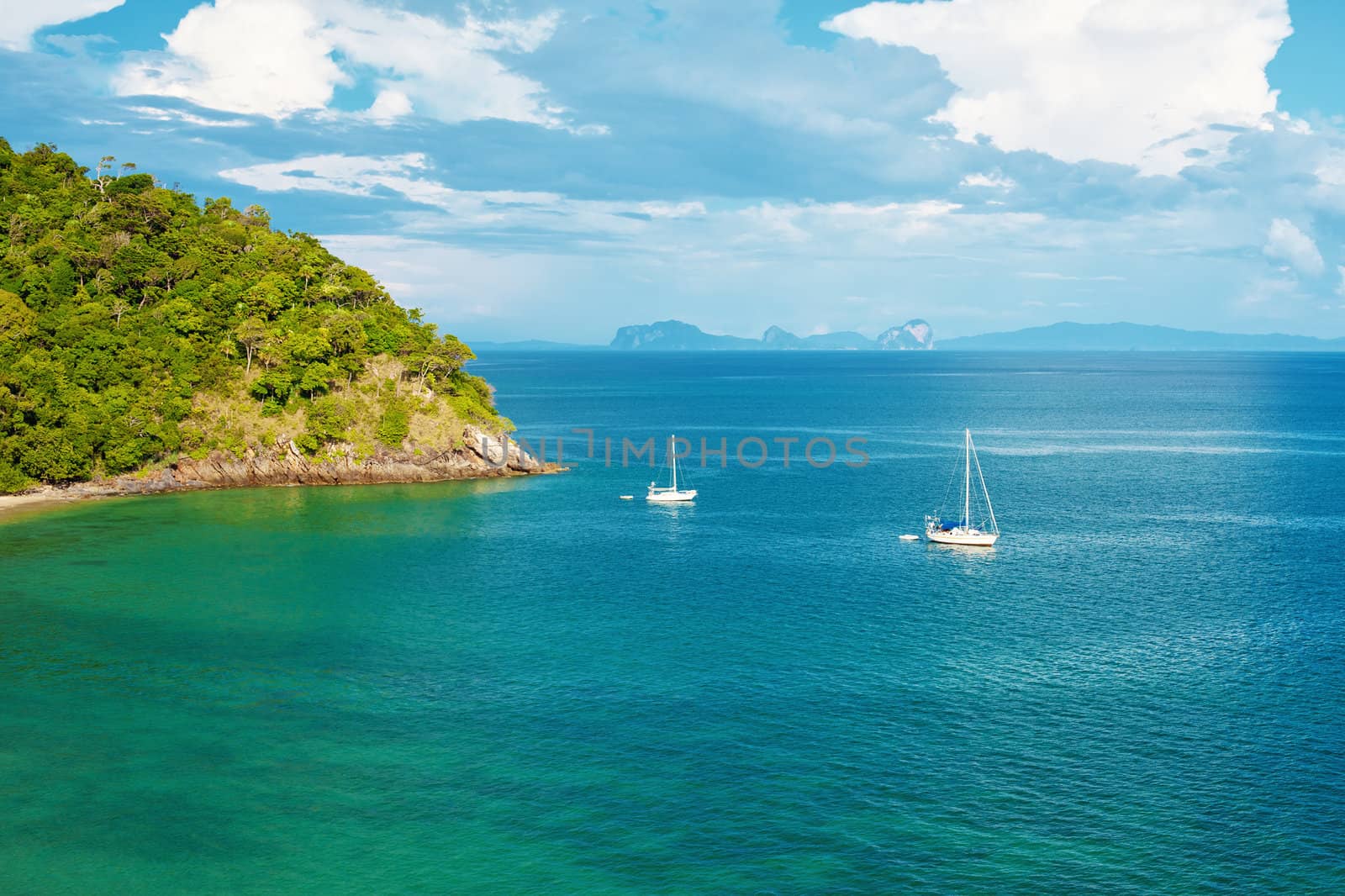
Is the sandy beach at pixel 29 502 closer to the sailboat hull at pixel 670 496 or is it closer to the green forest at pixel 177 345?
the green forest at pixel 177 345

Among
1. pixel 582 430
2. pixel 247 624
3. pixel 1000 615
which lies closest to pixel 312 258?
pixel 582 430

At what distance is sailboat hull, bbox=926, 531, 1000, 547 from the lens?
87.2 meters

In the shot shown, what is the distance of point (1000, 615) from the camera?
6756 cm

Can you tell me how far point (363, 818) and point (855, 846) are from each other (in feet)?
66.5

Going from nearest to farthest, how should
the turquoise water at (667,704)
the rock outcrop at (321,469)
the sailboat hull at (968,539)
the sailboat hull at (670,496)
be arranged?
the turquoise water at (667,704) < the sailboat hull at (968,539) < the sailboat hull at (670,496) < the rock outcrop at (321,469)

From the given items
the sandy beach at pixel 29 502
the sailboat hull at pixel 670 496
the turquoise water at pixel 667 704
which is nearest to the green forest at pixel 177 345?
the sandy beach at pixel 29 502

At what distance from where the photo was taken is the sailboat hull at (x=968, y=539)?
87188 mm

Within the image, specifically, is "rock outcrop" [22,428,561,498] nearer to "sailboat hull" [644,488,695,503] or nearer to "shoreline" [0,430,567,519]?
"shoreline" [0,430,567,519]

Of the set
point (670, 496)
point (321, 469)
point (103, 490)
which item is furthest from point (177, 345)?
point (670, 496)

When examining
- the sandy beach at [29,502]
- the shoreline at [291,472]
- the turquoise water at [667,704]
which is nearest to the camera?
the turquoise water at [667,704]

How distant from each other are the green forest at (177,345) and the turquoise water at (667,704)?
46.0 feet

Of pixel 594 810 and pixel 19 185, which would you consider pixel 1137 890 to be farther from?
pixel 19 185

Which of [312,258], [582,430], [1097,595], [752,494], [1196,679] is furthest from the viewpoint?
[582,430]

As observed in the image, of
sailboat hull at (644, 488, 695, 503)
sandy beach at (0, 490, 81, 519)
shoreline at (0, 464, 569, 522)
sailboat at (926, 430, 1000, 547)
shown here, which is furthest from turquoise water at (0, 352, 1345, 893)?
sailboat hull at (644, 488, 695, 503)
